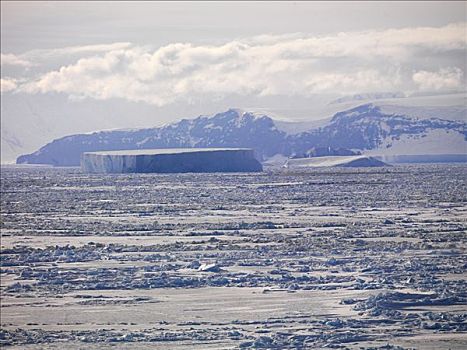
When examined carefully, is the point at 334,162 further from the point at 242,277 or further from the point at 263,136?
the point at 242,277

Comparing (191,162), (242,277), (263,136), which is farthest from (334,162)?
(242,277)

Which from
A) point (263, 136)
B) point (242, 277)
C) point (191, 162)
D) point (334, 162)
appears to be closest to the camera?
point (242, 277)

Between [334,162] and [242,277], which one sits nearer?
[242,277]

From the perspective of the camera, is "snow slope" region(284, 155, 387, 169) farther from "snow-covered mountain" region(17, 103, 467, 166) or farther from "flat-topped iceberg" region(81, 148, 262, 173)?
"flat-topped iceberg" region(81, 148, 262, 173)

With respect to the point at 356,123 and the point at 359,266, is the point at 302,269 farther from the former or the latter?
the point at 356,123

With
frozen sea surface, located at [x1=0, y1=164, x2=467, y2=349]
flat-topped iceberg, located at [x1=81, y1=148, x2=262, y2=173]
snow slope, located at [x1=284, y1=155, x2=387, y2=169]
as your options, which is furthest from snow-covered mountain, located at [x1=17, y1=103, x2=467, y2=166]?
frozen sea surface, located at [x1=0, y1=164, x2=467, y2=349]

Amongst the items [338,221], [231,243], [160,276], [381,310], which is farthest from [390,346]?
[338,221]
